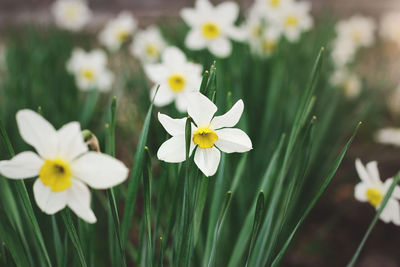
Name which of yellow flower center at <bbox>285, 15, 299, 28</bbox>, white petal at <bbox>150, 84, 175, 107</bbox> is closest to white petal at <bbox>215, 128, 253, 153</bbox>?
white petal at <bbox>150, 84, 175, 107</bbox>

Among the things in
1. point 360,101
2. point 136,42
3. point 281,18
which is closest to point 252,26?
point 281,18

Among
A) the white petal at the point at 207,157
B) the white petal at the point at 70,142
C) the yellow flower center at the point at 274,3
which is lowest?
the white petal at the point at 207,157

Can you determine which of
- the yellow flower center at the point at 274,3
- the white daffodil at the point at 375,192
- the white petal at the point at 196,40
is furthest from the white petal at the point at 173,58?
the yellow flower center at the point at 274,3

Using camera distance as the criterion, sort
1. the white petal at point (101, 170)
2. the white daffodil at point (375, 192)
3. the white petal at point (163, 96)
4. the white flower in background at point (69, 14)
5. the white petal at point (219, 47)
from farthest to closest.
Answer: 1. the white flower in background at point (69, 14)
2. the white petal at point (219, 47)
3. the white petal at point (163, 96)
4. the white daffodil at point (375, 192)
5. the white petal at point (101, 170)

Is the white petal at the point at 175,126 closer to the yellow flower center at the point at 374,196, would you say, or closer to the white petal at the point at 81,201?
the white petal at the point at 81,201

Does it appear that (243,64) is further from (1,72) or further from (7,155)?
(1,72)

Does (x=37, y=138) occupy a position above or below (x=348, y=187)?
above

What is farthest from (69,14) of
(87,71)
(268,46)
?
(268,46)
